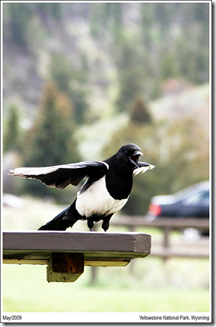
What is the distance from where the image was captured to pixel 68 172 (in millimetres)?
2820

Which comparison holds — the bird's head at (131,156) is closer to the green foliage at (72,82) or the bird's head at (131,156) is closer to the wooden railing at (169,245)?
the wooden railing at (169,245)

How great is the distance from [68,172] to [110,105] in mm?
45558

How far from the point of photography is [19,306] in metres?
7.39

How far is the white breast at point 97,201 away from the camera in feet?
9.46

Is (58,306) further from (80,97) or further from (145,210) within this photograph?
(80,97)

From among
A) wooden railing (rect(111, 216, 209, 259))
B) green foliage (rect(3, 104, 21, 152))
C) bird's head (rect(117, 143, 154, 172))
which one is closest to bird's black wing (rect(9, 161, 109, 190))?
bird's head (rect(117, 143, 154, 172))

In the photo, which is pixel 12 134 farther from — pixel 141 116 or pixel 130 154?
pixel 130 154

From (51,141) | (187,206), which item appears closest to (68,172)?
(187,206)

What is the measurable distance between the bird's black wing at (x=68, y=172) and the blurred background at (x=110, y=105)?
188 inches

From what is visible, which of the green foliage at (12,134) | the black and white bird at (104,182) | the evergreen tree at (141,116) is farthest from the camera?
the green foliage at (12,134)

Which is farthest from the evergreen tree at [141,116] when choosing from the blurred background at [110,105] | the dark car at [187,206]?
the dark car at [187,206]

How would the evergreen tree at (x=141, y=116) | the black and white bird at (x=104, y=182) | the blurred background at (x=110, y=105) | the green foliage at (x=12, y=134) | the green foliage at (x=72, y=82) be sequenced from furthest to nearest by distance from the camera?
the green foliage at (x=72, y=82) < the green foliage at (x=12, y=134) < the evergreen tree at (x=141, y=116) < the blurred background at (x=110, y=105) < the black and white bird at (x=104, y=182)

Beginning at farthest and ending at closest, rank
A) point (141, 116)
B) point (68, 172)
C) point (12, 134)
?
point (12, 134), point (141, 116), point (68, 172)

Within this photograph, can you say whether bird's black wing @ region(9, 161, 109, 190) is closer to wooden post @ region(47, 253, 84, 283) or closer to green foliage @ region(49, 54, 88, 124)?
wooden post @ region(47, 253, 84, 283)
